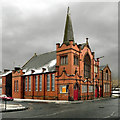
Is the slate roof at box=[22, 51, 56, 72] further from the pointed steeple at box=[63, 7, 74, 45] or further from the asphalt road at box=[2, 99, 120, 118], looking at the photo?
the asphalt road at box=[2, 99, 120, 118]

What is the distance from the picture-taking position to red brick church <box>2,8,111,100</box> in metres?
34.2

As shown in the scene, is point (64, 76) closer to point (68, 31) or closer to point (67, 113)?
point (68, 31)

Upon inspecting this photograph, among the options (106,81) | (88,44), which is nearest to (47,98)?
(88,44)

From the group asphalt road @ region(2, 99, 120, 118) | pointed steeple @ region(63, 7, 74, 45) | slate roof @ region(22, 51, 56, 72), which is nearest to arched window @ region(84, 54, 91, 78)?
pointed steeple @ region(63, 7, 74, 45)

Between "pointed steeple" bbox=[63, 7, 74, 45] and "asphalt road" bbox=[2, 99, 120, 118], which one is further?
"pointed steeple" bbox=[63, 7, 74, 45]

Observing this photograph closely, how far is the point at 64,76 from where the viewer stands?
34.1 metres

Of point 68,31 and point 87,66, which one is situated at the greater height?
point 68,31

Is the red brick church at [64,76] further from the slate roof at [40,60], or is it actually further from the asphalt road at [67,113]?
the asphalt road at [67,113]

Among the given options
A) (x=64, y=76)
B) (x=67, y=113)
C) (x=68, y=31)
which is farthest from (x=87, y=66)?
(x=67, y=113)

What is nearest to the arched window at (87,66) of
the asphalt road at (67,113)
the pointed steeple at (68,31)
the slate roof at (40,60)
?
the pointed steeple at (68,31)

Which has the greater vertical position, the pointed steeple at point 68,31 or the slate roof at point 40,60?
the pointed steeple at point 68,31

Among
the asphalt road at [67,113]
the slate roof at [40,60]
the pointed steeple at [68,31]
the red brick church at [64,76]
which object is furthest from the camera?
the slate roof at [40,60]

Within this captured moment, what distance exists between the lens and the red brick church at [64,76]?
34.2 meters

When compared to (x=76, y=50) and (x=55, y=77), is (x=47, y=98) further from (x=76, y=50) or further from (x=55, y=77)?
(x=76, y=50)
